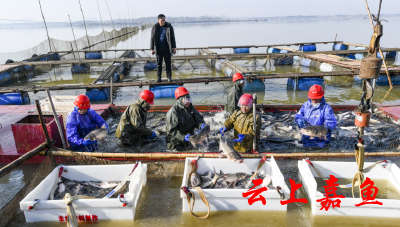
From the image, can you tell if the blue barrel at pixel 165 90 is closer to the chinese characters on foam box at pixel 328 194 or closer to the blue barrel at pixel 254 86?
the blue barrel at pixel 254 86

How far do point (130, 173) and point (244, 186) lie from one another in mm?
1909

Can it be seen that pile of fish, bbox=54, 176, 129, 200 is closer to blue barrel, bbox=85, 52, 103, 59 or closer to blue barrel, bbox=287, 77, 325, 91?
blue barrel, bbox=287, 77, 325, 91

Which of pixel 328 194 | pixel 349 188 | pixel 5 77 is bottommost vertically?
pixel 349 188

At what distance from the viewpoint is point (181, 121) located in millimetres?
5707

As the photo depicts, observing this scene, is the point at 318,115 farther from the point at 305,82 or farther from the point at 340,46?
the point at 340,46

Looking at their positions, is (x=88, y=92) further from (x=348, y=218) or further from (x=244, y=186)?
(x=348, y=218)

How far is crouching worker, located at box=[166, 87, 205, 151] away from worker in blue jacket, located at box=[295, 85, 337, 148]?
2514 millimetres

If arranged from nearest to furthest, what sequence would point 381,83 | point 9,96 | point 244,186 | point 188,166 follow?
point 244,186 < point 188,166 < point 9,96 < point 381,83

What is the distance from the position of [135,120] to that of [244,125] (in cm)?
237

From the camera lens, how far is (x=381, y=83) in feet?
42.2

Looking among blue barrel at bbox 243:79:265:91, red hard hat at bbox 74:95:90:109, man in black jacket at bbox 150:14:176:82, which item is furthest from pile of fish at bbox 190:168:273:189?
blue barrel at bbox 243:79:265:91

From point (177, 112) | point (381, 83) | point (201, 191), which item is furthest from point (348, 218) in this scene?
point (381, 83)

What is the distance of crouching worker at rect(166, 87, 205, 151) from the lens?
17.8ft

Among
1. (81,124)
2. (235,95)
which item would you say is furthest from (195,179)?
(235,95)
